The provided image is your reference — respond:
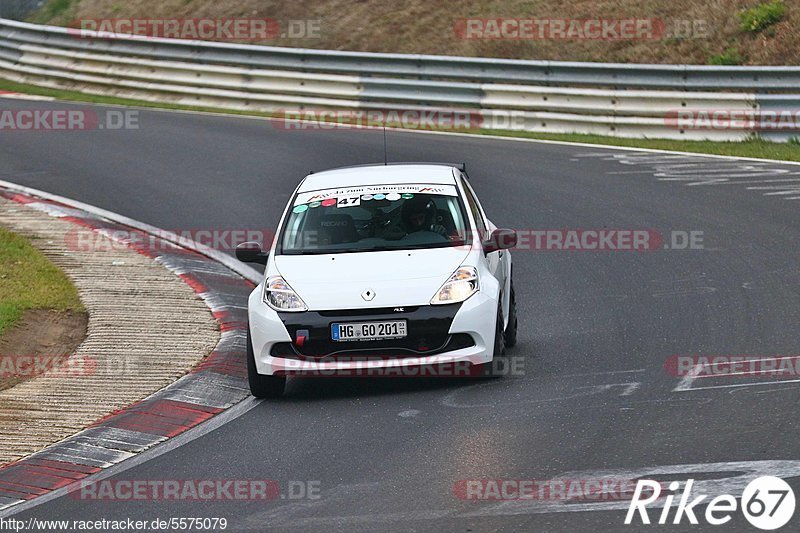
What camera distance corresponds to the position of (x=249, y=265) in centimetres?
1445

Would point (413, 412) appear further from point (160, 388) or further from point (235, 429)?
point (160, 388)

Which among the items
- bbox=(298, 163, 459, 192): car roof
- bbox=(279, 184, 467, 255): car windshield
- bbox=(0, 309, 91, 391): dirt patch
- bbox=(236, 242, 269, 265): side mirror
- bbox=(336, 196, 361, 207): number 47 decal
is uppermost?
bbox=(298, 163, 459, 192): car roof

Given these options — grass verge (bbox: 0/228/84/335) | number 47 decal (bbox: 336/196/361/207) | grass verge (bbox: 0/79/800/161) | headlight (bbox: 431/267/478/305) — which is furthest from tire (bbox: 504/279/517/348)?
grass verge (bbox: 0/79/800/161)

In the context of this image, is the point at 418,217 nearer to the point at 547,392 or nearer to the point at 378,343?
the point at 378,343

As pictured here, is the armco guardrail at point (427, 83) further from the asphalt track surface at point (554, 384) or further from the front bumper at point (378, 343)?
the front bumper at point (378, 343)

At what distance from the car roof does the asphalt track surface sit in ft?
4.94

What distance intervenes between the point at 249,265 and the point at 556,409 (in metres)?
6.40

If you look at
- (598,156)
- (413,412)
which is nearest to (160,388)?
(413,412)

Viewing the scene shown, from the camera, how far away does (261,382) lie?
9.52 meters

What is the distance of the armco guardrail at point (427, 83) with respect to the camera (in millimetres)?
20578

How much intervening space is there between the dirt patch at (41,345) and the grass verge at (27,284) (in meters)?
0.12

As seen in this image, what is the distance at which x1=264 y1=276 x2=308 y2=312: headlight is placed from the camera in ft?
31.2

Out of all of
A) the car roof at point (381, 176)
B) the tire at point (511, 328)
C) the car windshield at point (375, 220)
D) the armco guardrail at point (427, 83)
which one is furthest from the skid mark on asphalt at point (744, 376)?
the armco guardrail at point (427, 83)

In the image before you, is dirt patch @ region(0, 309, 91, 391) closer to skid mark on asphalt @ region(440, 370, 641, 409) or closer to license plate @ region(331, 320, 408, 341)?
license plate @ region(331, 320, 408, 341)
